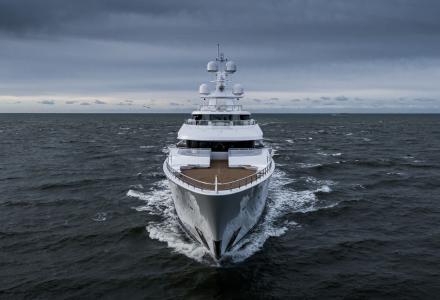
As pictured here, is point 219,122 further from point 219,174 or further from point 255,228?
point 255,228

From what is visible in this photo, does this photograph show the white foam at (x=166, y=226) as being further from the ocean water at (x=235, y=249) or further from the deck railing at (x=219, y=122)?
the deck railing at (x=219, y=122)

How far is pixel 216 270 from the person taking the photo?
756 inches

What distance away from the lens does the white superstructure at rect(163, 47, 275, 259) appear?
61.8ft

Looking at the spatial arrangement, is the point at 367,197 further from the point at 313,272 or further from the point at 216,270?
the point at 216,270

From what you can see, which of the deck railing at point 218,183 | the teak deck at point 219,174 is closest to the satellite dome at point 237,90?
the teak deck at point 219,174

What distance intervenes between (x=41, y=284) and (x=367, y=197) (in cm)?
2536

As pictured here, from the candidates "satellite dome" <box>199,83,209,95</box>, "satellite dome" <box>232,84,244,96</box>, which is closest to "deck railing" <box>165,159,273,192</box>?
"satellite dome" <box>199,83,209,95</box>

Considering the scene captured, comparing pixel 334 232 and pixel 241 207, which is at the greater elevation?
pixel 241 207

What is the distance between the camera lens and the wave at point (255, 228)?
21411 millimetres

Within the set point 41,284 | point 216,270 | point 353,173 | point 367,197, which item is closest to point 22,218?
point 41,284

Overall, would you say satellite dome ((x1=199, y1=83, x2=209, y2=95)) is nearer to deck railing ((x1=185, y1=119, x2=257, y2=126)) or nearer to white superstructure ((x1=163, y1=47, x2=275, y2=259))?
white superstructure ((x1=163, y1=47, x2=275, y2=259))

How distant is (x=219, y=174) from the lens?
23.0 m

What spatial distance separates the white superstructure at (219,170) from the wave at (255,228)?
68 centimetres

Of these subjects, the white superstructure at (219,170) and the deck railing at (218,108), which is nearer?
the white superstructure at (219,170)
